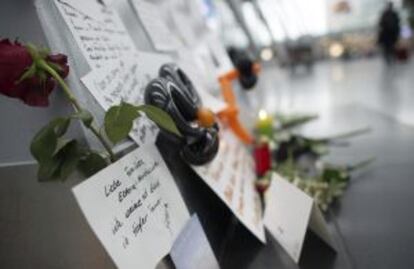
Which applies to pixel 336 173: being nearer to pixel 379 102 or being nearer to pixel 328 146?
pixel 328 146

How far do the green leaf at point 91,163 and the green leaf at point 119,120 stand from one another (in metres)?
0.03

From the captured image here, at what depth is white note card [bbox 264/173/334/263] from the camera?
65 cm

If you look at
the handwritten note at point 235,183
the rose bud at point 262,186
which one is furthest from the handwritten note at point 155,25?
the rose bud at point 262,186

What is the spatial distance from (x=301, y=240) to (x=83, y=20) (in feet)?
1.45

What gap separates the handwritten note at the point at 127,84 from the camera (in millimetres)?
544

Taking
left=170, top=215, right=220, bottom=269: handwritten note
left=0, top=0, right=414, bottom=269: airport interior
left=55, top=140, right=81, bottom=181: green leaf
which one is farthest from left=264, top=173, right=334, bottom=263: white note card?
left=55, top=140, right=81, bottom=181: green leaf

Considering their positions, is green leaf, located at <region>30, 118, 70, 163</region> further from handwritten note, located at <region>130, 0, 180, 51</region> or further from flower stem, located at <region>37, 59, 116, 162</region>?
handwritten note, located at <region>130, 0, 180, 51</region>

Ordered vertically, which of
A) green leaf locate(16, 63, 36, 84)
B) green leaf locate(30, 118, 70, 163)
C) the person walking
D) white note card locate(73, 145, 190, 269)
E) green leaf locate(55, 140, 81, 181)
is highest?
green leaf locate(16, 63, 36, 84)

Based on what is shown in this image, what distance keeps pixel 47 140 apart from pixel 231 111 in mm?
698

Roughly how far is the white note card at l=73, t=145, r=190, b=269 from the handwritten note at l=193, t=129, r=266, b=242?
0.12 metres

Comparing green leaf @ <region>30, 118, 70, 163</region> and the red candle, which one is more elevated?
green leaf @ <region>30, 118, 70, 163</region>

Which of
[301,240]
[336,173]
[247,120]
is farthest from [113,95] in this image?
[247,120]

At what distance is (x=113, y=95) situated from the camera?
57 cm

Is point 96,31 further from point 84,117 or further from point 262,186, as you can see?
point 262,186
